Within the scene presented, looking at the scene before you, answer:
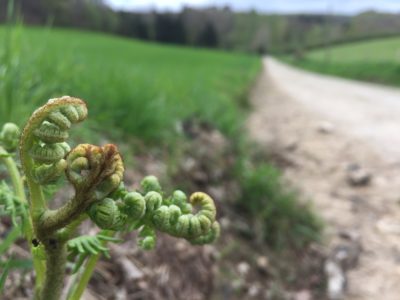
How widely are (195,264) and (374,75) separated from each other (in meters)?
24.8

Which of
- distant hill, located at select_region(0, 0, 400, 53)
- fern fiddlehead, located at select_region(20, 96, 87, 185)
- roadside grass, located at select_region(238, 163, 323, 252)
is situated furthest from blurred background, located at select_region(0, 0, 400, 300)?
distant hill, located at select_region(0, 0, 400, 53)

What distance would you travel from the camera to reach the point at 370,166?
21.7 feet

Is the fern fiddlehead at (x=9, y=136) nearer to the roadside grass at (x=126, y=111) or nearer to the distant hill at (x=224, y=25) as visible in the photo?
the roadside grass at (x=126, y=111)

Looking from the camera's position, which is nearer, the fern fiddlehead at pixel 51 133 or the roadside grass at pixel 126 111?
the fern fiddlehead at pixel 51 133

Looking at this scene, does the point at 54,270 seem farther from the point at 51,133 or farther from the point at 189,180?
the point at 189,180

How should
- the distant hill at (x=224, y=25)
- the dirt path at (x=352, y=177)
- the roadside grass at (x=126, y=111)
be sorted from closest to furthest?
the roadside grass at (x=126, y=111), the dirt path at (x=352, y=177), the distant hill at (x=224, y=25)

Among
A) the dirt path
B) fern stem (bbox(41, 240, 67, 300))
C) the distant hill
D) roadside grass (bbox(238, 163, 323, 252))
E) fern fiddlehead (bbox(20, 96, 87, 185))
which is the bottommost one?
the distant hill

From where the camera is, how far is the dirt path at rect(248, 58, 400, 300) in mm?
3943

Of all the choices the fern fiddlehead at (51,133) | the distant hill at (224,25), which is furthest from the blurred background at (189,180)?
the distant hill at (224,25)

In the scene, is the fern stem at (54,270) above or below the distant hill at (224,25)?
above

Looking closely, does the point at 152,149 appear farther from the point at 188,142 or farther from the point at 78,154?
the point at 78,154

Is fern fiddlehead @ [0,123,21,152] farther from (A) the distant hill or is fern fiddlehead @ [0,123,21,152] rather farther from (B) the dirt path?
(A) the distant hill

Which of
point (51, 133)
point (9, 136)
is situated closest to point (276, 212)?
point (9, 136)

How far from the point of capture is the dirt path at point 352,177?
3943mm
